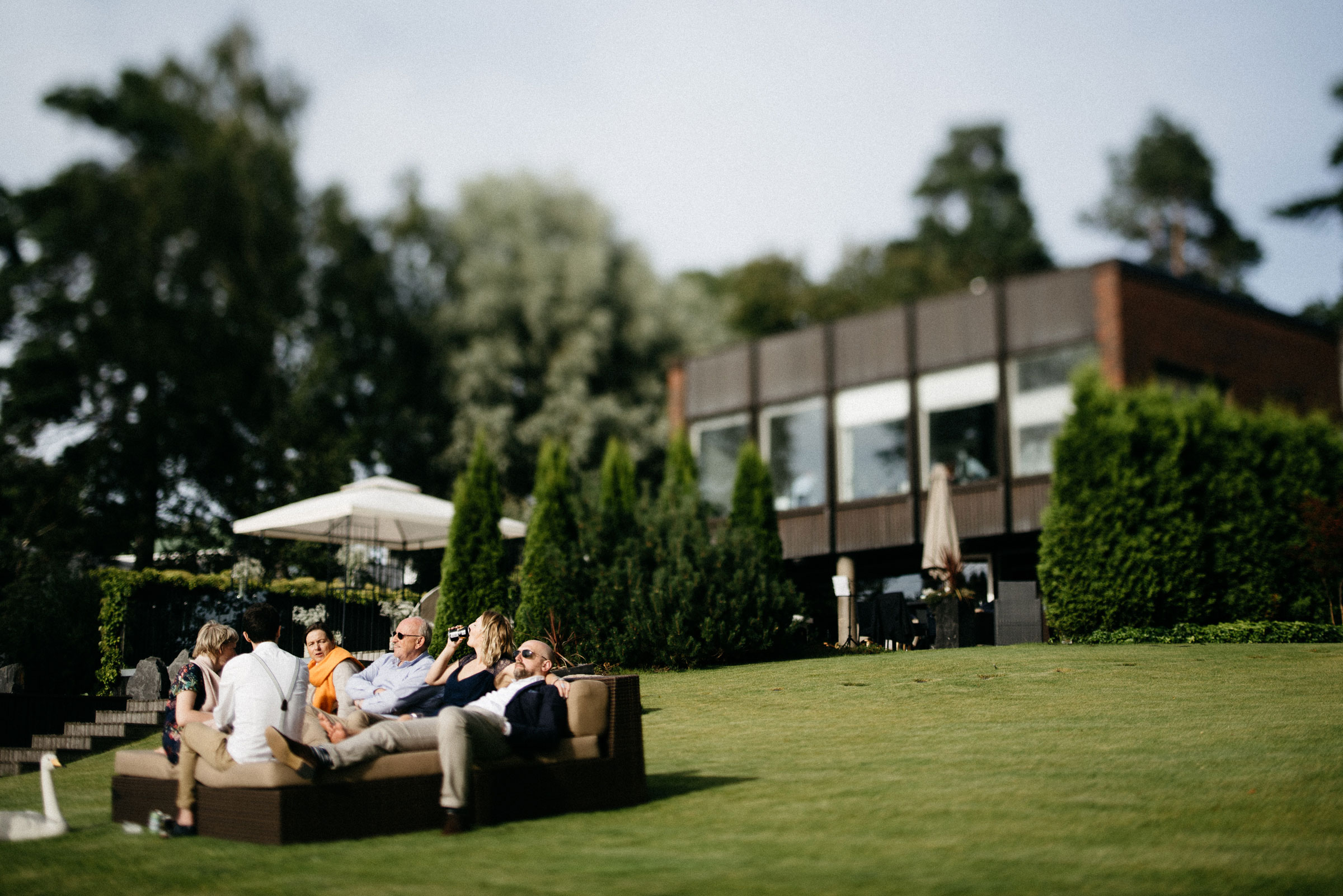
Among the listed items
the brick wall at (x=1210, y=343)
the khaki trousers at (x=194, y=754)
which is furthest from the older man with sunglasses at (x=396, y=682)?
the brick wall at (x=1210, y=343)

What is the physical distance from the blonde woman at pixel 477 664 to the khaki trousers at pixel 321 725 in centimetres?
47

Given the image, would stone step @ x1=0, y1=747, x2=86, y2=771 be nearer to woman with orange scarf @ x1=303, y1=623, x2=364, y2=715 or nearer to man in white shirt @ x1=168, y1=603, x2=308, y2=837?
woman with orange scarf @ x1=303, y1=623, x2=364, y2=715

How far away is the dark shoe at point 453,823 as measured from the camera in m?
6.78

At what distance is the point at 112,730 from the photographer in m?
13.6

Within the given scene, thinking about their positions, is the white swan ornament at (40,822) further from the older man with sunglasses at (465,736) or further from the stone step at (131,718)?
the stone step at (131,718)

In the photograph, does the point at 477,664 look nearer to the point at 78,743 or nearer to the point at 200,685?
the point at 200,685

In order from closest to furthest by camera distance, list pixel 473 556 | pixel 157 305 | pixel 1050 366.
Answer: pixel 473 556 → pixel 1050 366 → pixel 157 305

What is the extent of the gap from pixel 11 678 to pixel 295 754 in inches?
405

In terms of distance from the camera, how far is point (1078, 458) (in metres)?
18.0

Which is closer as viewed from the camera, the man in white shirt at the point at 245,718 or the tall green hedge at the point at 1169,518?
the man in white shirt at the point at 245,718

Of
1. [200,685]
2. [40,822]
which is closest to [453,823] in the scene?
[200,685]

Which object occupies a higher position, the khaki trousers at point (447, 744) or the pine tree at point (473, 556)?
the pine tree at point (473, 556)

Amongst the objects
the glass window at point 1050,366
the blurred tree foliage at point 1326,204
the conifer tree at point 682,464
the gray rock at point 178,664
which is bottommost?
the gray rock at point 178,664

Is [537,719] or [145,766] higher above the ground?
[537,719]
